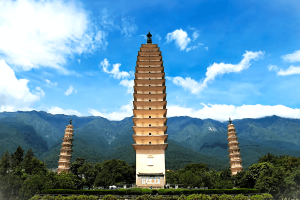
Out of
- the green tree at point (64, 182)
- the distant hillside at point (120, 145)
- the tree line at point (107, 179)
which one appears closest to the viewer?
the tree line at point (107, 179)

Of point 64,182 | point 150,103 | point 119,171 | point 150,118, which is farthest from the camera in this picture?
point 119,171

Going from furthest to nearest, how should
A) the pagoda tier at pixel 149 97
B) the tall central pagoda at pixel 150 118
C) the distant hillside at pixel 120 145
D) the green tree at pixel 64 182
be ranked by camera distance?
the distant hillside at pixel 120 145 → the pagoda tier at pixel 149 97 → the tall central pagoda at pixel 150 118 → the green tree at pixel 64 182

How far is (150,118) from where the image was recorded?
34.8 meters

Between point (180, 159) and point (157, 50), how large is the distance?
231 feet

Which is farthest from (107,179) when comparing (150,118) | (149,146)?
(150,118)

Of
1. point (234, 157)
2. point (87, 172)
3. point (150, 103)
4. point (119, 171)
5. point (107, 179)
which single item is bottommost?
point (107, 179)

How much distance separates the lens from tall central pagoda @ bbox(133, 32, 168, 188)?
104 feet

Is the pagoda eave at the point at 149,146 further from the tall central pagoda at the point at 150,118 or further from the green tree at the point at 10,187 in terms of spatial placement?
the green tree at the point at 10,187

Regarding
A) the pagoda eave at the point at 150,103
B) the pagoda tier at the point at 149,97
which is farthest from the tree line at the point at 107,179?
the pagoda tier at the point at 149,97

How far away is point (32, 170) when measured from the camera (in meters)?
36.7

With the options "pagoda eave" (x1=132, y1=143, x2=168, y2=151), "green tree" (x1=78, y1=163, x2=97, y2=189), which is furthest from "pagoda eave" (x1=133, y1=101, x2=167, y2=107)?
"green tree" (x1=78, y1=163, x2=97, y2=189)

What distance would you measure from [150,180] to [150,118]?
30.1 feet

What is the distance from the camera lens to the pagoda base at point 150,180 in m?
30.1

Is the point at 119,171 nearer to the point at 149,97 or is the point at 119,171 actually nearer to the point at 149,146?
the point at 149,146
